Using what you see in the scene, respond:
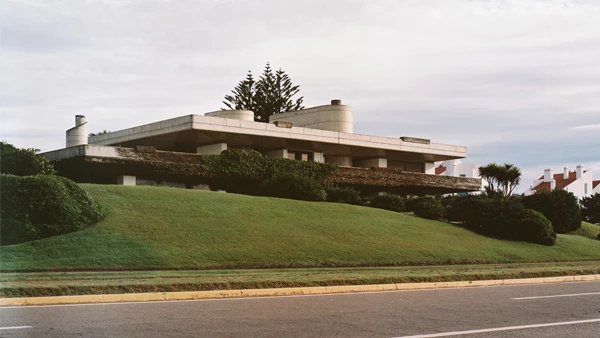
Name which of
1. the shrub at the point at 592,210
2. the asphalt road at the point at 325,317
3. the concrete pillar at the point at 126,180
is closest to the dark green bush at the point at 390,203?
the concrete pillar at the point at 126,180

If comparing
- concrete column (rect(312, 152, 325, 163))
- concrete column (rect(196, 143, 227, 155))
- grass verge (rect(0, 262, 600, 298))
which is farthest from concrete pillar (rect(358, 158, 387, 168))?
grass verge (rect(0, 262, 600, 298))

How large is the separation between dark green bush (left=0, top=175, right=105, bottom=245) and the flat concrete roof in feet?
66.1

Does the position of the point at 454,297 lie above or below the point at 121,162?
below

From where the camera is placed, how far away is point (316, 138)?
2092 inches

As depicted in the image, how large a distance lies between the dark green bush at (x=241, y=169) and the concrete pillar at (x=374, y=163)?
1420cm

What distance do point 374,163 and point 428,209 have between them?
792 inches

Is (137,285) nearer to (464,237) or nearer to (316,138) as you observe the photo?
(464,237)

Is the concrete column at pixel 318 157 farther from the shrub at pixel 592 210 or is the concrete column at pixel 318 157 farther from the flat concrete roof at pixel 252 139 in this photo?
the shrub at pixel 592 210

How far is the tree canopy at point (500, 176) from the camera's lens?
5869cm

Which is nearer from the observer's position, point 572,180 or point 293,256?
point 293,256

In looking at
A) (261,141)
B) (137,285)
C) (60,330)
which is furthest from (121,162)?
(60,330)

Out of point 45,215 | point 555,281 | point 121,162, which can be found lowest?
point 555,281

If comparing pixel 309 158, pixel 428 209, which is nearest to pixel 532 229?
pixel 428 209

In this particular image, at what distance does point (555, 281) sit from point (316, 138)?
3260 centimetres
